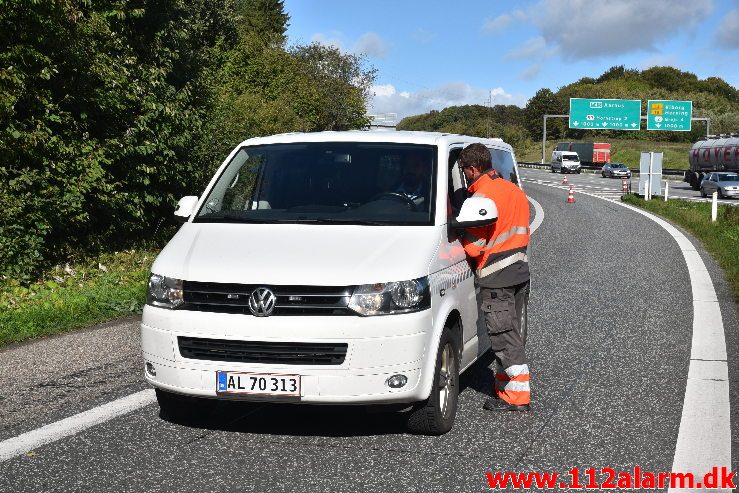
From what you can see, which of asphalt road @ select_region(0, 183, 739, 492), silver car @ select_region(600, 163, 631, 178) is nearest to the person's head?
asphalt road @ select_region(0, 183, 739, 492)

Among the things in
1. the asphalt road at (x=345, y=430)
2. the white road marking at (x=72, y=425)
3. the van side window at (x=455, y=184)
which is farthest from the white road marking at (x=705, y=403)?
the white road marking at (x=72, y=425)

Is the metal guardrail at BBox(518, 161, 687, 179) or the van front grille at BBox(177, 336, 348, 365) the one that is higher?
the van front grille at BBox(177, 336, 348, 365)

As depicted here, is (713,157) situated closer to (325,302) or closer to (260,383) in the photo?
(325,302)

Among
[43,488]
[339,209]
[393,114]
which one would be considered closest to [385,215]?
[339,209]

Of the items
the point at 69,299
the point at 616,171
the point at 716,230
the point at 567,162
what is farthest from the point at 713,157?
the point at 69,299

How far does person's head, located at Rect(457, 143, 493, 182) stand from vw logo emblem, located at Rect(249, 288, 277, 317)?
70.8 inches

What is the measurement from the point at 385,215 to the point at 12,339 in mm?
4174

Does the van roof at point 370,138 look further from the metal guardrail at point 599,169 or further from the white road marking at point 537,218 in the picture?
the metal guardrail at point 599,169

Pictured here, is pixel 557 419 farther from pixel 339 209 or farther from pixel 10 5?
pixel 10 5

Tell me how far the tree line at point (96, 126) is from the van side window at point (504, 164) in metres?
8.04

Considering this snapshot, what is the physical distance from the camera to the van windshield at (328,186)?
5859mm

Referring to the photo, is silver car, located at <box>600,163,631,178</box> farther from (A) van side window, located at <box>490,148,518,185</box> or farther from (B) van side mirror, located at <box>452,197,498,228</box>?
(B) van side mirror, located at <box>452,197,498,228</box>

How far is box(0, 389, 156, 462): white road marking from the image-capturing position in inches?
199

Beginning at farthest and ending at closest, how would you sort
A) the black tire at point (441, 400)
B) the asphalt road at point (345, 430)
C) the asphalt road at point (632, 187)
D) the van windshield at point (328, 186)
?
1. the asphalt road at point (632, 187)
2. the van windshield at point (328, 186)
3. the black tire at point (441, 400)
4. the asphalt road at point (345, 430)
